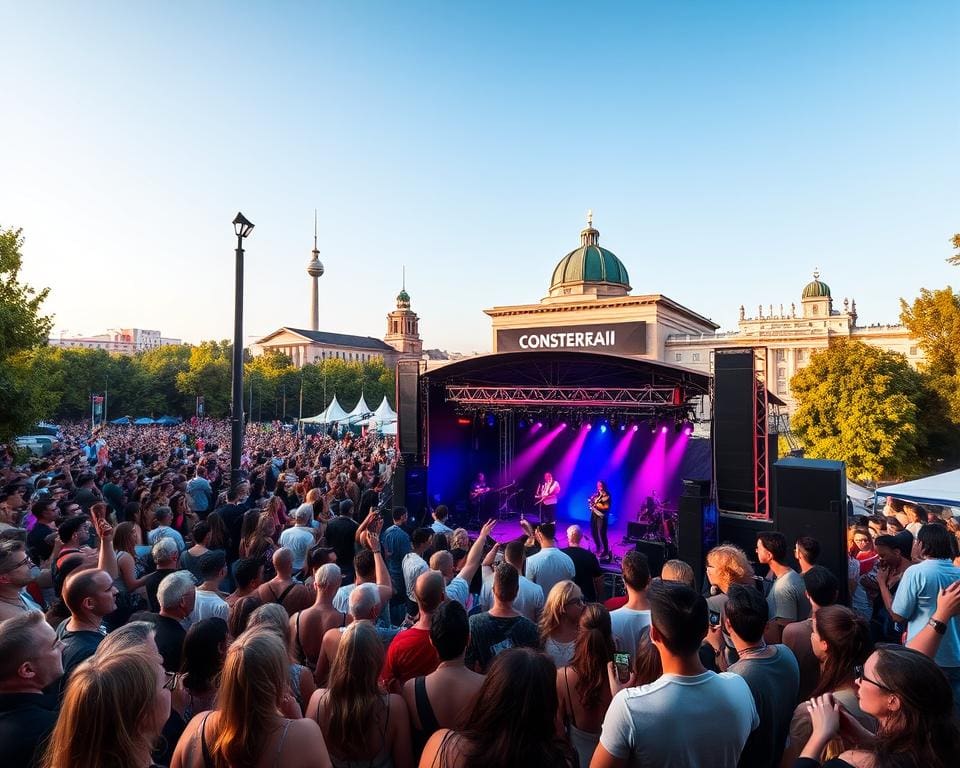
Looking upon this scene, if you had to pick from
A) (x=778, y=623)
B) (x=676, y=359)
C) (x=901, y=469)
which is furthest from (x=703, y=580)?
(x=676, y=359)

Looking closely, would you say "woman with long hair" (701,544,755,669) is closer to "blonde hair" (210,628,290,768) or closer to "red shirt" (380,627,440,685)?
"red shirt" (380,627,440,685)

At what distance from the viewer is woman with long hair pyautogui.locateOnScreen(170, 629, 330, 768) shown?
6.56 feet

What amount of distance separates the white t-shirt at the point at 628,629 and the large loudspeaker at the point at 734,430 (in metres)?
6.84

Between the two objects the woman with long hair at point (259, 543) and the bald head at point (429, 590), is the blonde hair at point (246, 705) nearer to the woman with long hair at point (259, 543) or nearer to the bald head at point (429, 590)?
the bald head at point (429, 590)

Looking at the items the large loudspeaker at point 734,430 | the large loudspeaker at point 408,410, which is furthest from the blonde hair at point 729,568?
the large loudspeaker at point 408,410

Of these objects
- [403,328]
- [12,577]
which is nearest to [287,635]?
[12,577]

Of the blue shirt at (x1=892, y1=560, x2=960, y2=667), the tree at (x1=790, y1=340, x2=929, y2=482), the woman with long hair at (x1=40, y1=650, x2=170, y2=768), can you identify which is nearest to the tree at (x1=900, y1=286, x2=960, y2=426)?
the tree at (x1=790, y1=340, x2=929, y2=482)

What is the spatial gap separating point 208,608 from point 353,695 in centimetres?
222

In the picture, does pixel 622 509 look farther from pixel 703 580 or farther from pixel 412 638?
pixel 412 638

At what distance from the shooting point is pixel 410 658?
325cm

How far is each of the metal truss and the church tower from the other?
93502 millimetres

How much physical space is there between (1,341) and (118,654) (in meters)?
13.7

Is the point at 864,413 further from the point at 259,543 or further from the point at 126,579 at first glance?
the point at 126,579

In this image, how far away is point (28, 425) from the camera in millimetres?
12523
